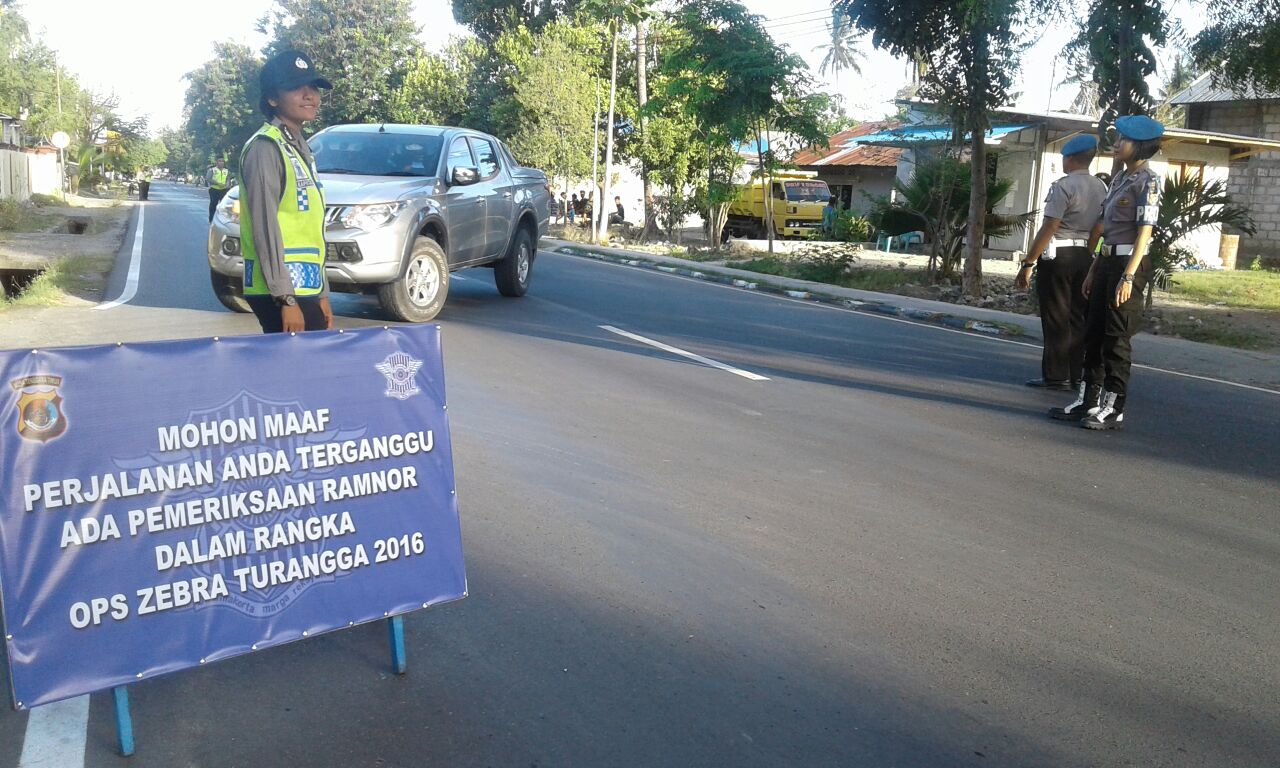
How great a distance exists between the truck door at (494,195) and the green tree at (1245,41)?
8724mm

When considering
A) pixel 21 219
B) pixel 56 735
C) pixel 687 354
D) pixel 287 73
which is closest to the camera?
pixel 56 735

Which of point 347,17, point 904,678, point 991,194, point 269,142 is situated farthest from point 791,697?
point 347,17

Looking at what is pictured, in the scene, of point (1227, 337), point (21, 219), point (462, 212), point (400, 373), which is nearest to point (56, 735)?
point (400, 373)

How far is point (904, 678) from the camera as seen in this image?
3.77 m

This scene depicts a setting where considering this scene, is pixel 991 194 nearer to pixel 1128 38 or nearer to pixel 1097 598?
pixel 1128 38

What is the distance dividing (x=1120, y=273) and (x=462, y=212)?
6611 mm

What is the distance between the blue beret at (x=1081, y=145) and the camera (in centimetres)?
827

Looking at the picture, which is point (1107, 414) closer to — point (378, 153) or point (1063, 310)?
point (1063, 310)

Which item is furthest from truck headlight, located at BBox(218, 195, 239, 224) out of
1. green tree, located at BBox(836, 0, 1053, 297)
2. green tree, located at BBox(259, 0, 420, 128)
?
green tree, located at BBox(259, 0, 420, 128)

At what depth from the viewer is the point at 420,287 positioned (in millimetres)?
10961

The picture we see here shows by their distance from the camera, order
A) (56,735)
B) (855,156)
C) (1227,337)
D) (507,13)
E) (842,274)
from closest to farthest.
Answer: (56,735) → (1227,337) → (842,274) → (855,156) → (507,13)

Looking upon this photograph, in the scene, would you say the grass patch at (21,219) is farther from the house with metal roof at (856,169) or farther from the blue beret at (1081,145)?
the blue beret at (1081,145)

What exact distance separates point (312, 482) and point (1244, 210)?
44.9 feet

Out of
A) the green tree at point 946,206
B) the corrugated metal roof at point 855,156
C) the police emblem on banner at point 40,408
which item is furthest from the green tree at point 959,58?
the corrugated metal roof at point 855,156
